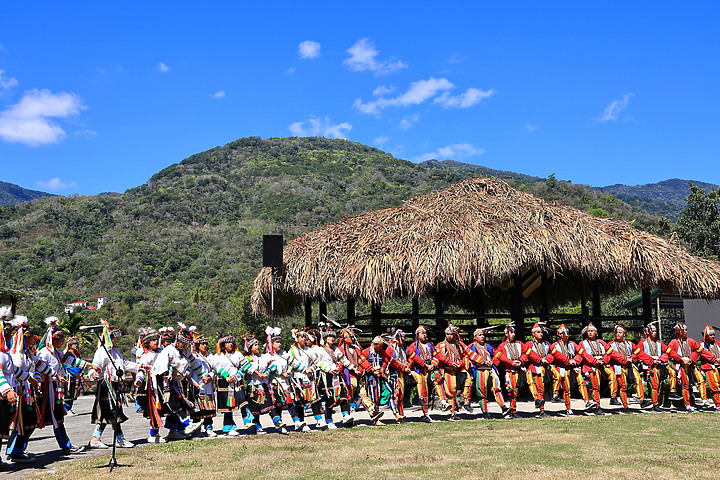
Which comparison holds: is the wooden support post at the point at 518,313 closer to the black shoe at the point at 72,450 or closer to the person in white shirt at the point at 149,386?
the person in white shirt at the point at 149,386

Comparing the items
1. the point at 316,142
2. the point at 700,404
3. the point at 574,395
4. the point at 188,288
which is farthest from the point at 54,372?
the point at 316,142

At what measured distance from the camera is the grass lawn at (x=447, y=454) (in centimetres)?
733

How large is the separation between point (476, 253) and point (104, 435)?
7.40 m

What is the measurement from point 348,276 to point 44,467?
7.49 metres

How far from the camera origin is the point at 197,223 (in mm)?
89125

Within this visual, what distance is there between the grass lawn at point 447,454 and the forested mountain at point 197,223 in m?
34.9

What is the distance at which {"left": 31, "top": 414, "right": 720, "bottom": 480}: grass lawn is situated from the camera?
24.1 feet

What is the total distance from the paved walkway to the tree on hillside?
71.7 feet

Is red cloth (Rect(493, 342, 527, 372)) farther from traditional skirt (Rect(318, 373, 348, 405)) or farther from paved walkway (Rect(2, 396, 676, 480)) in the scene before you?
traditional skirt (Rect(318, 373, 348, 405))

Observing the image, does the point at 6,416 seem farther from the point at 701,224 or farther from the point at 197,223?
the point at 197,223

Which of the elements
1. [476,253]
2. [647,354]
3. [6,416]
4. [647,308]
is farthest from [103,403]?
[647,308]

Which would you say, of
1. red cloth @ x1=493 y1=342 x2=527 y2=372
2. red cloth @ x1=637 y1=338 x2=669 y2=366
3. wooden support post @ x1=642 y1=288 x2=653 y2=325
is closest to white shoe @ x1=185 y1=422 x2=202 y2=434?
red cloth @ x1=493 y1=342 x2=527 y2=372

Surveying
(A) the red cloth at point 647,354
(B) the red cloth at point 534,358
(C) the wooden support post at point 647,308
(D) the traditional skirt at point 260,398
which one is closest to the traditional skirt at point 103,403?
(D) the traditional skirt at point 260,398

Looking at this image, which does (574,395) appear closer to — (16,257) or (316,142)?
(16,257)
